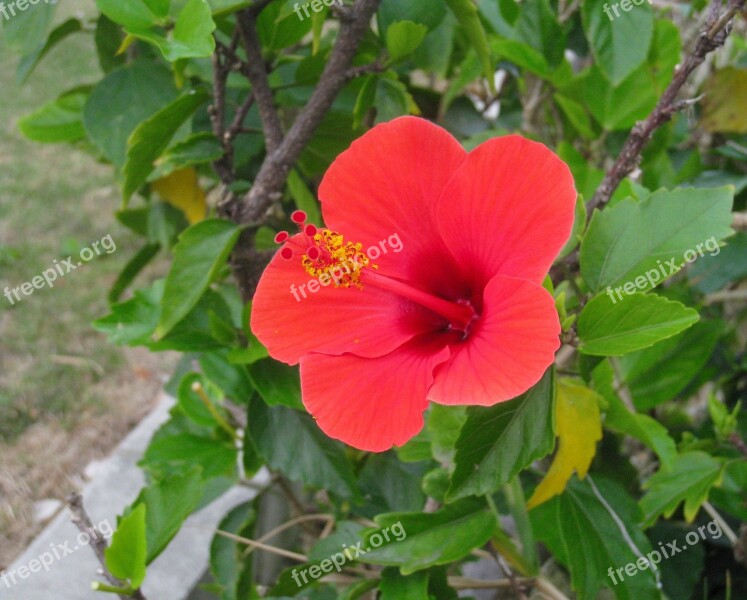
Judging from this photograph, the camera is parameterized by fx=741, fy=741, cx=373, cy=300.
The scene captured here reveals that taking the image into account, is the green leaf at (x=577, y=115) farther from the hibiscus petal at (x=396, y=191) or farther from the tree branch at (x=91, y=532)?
the tree branch at (x=91, y=532)

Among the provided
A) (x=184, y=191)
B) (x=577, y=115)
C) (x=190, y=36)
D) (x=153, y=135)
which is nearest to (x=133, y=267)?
(x=184, y=191)

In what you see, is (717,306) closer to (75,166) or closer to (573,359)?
(573,359)

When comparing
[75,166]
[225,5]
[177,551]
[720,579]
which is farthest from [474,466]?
[75,166]

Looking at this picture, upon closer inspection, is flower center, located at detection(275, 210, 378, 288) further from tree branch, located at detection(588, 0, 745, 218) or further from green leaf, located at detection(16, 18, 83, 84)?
green leaf, located at detection(16, 18, 83, 84)

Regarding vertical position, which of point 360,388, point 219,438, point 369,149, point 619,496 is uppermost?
point 369,149

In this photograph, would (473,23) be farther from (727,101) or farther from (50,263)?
(50,263)

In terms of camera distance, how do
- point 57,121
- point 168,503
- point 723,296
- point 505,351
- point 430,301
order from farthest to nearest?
1. point 723,296
2. point 57,121
3. point 168,503
4. point 430,301
5. point 505,351
